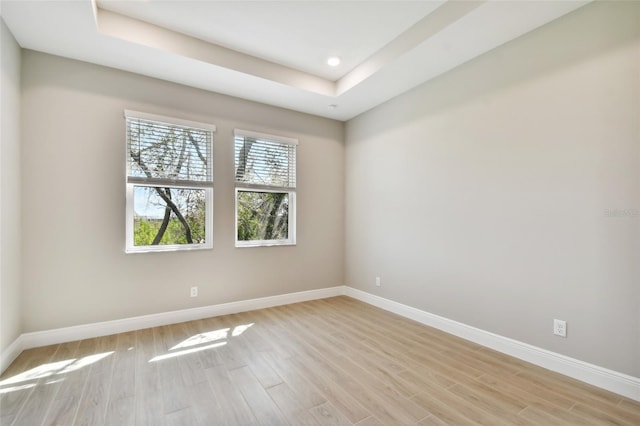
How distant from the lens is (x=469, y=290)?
298cm

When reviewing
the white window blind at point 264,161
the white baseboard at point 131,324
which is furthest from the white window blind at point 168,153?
the white baseboard at point 131,324

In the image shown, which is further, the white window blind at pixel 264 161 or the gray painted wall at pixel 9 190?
the white window blind at pixel 264 161

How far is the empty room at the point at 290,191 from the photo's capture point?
2.05m

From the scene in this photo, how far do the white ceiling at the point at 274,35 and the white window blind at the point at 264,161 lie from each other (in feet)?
2.24

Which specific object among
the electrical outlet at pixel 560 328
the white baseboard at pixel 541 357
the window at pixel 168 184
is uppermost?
the window at pixel 168 184

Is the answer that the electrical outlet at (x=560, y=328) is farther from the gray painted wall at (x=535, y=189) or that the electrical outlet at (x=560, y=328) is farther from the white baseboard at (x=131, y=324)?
the white baseboard at (x=131, y=324)

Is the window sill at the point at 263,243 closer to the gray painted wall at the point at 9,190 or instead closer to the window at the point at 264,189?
the window at the point at 264,189

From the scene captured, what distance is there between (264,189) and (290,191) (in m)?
0.41

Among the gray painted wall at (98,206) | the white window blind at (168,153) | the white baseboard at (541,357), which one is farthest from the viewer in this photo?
the white window blind at (168,153)

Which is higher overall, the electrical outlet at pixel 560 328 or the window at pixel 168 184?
the window at pixel 168 184

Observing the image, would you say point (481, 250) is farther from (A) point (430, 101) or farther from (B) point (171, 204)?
(B) point (171, 204)

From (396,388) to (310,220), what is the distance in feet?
8.82

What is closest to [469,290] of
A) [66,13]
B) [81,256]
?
[81,256]

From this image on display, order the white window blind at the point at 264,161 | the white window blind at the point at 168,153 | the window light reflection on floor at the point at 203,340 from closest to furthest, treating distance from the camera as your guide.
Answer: the window light reflection on floor at the point at 203,340, the white window blind at the point at 168,153, the white window blind at the point at 264,161
